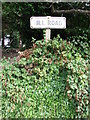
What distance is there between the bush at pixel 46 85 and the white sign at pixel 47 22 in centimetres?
34

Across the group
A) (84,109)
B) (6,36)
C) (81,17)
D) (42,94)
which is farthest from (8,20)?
(84,109)

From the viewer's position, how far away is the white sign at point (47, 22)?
259 cm

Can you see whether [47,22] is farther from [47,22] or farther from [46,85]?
[46,85]

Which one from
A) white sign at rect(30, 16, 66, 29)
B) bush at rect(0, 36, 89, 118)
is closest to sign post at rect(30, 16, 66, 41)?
white sign at rect(30, 16, 66, 29)

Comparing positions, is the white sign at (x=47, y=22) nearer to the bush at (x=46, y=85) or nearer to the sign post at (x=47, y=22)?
the sign post at (x=47, y=22)

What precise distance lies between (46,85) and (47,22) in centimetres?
104

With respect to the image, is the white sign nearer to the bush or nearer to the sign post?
the sign post

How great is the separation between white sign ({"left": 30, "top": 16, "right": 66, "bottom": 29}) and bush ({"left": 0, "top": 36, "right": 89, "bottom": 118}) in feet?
1.11

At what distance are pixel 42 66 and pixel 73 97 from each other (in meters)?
0.65

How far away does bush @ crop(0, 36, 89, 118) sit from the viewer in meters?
2.23

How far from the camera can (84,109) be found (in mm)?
2260

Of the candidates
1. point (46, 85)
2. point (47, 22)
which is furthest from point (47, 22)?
point (46, 85)

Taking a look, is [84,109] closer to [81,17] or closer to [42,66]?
[42,66]

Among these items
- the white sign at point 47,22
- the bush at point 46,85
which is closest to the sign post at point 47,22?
the white sign at point 47,22
